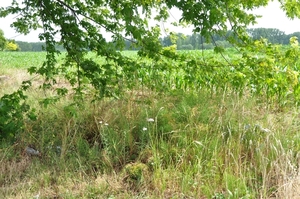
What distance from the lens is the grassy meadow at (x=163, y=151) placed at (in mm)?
2529

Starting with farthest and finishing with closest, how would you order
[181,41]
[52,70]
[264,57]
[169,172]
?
[181,41] < [52,70] < [264,57] < [169,172]

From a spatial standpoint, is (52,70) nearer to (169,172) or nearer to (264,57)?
(169,172)

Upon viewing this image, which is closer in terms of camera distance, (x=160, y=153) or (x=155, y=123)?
(x=160, y=153)

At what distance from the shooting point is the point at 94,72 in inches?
148

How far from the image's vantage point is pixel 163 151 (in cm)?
301

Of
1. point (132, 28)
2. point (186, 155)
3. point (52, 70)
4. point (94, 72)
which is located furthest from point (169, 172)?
point (52, 70)

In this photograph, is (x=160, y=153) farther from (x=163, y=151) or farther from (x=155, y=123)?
(x=155, y=123)

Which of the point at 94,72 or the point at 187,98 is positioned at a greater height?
the point at 94,72

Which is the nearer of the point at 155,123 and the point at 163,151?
the point at 163,151

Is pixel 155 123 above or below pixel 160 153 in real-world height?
above

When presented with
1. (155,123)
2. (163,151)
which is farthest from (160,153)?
(155,123)

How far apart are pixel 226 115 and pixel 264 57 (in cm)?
75

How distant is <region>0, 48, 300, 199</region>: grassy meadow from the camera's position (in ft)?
8.30

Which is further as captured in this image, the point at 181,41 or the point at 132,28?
the point at 181,41
